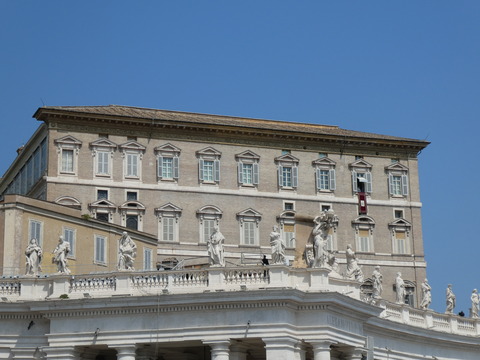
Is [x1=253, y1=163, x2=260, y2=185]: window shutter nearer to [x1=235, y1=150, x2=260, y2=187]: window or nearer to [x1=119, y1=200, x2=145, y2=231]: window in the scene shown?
[x1=235, y1=150, x2=260, y2=187]: window

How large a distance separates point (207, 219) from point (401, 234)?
1701 centimetres

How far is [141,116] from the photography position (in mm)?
85438

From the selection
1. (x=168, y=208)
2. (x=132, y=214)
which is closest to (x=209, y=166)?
(x=168, y=208)

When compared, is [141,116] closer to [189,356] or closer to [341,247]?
[341,247]

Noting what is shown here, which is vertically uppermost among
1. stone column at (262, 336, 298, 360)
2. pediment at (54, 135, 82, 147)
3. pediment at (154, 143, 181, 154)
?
pediment at (154, 143, 181, 154)

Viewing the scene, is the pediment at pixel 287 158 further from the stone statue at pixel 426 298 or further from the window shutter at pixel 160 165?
the stone statue at pixel 426 298

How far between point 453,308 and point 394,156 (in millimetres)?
35626

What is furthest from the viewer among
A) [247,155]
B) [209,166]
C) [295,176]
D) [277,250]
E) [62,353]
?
[295,176]

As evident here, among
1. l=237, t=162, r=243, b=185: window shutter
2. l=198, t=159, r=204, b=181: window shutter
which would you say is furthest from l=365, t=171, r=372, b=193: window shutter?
l=198, t=159, r=204, b=181: window shutter

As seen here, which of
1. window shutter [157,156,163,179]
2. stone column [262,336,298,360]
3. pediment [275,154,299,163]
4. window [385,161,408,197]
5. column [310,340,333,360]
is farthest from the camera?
window [385,161,408,197]

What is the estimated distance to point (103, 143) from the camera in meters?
84.1

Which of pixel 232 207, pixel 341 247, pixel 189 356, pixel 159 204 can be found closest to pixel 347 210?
pixel 341 247

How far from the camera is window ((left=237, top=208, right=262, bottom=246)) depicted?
3396 inches

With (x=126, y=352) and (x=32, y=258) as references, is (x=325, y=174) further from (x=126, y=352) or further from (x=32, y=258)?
(x=126, y=352)
